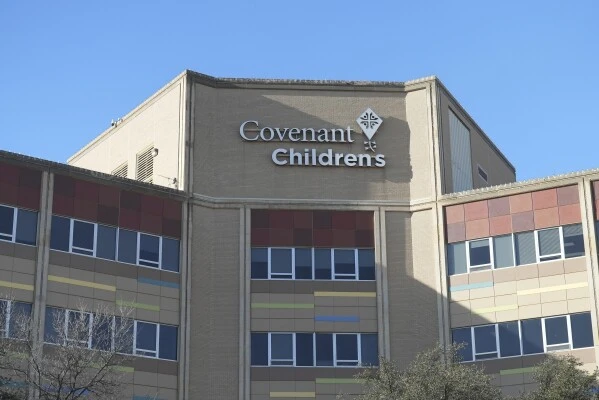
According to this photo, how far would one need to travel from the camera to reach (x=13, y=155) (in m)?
52.9

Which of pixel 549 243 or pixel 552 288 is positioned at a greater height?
pixel 549 243

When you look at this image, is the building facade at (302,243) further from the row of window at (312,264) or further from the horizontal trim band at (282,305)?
the horizontal trim band at (282,305)

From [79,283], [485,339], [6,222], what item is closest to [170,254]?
[79,283]

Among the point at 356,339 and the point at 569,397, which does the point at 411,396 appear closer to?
the point at 569,397

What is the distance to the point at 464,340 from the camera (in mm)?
57000

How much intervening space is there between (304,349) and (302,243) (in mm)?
5409

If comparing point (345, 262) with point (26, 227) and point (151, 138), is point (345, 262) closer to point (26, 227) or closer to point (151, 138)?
point (151, 138)

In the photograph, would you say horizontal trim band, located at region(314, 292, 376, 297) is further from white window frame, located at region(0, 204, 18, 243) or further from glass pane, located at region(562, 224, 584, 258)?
white window frame, located at region(0, 204, 18, 243)

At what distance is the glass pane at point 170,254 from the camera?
57.1m

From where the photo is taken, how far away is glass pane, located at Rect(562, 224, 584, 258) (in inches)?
2201

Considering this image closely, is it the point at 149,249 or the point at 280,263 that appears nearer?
the point at 149,249

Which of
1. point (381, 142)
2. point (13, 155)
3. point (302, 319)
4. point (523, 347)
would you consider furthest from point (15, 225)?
point (523, 347)

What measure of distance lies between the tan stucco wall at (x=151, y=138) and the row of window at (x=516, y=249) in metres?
14.8

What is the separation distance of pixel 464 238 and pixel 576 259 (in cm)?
575
